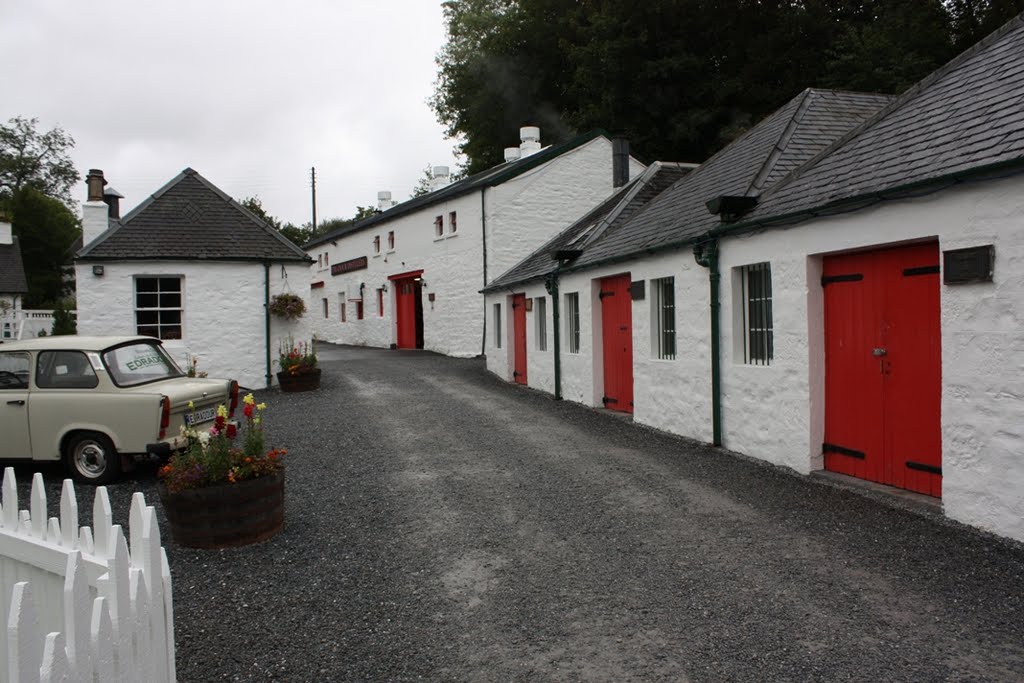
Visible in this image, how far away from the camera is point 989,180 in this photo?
5.78 m

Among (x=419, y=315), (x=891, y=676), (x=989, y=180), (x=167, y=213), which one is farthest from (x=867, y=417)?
(x=419, y=315)

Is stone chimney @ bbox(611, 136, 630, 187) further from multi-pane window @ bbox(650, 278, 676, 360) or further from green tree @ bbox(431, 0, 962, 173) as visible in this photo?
multi-pane window @ bbox(650, 278, 676, 360)

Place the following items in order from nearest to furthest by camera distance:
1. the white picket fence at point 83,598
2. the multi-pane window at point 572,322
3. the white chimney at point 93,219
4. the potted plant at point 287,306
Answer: the white picket fence at point 83,598
the multi-pane window at point 572,322
the potted plant at point 287,306
the white chimney at point 93,219

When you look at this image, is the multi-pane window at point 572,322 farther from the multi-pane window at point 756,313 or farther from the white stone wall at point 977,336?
the white stone wall at point 977,336

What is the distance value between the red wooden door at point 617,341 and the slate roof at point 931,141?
12.4 ft

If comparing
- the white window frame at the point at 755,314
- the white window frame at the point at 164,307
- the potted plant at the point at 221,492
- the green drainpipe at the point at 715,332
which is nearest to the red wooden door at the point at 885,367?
the white window frame at the point at 755,314

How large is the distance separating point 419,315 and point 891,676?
25479 millimetres

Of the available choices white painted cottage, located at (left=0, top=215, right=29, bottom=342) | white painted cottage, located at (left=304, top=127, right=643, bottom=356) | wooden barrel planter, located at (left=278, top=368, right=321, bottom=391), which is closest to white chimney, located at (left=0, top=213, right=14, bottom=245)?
white painted cottage, located at (left=0, top=215, right=29, bottom=342)

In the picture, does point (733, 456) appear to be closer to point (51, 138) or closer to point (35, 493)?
point (35, 493)

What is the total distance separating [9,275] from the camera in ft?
130

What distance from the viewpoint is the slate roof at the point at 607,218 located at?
15.6 meters

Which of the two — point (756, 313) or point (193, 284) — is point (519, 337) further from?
point (756, 313)

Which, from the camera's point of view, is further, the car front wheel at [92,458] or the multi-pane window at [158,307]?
the multi-pane window at [158,307]

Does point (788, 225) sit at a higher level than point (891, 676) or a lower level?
higher
